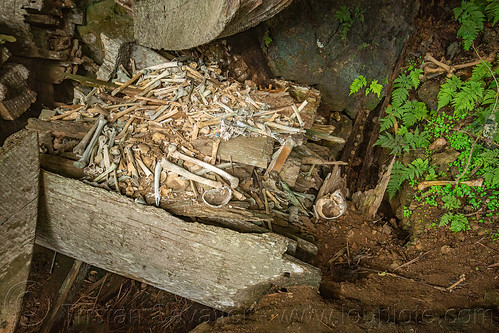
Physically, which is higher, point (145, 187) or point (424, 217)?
point (424, 217)

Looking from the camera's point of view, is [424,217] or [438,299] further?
[424,217]

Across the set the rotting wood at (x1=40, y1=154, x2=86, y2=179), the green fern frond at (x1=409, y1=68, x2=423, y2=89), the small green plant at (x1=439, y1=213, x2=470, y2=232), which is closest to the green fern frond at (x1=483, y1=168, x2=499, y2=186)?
the small green plant at (x1=439, y1=213, x2=470, y2=232)

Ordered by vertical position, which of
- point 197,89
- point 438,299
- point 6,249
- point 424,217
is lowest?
A: point 6,249

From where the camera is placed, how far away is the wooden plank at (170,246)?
9.20ft

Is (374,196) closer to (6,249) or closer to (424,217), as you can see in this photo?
(424,217)

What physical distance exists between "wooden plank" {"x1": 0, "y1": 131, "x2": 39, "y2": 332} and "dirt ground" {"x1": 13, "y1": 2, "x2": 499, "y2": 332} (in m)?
1.53

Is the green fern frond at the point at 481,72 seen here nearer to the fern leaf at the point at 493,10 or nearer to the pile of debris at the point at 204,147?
the fern leaf at the point at 493,10

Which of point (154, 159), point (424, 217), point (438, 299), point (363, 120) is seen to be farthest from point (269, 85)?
point (438, 299)

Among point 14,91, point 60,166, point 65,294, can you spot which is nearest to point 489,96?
point 60,166

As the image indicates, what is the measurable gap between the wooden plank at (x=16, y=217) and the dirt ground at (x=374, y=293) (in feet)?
5.02

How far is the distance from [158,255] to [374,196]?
2.84 m

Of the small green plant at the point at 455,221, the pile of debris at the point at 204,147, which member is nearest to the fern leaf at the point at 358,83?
the pile of debris at the point at 204,147

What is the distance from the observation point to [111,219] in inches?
118

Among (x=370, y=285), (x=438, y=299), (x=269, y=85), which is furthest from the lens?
(x=269, y=85)
